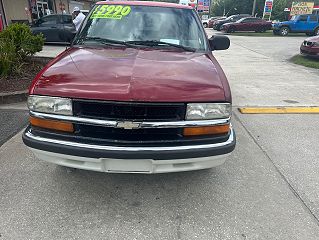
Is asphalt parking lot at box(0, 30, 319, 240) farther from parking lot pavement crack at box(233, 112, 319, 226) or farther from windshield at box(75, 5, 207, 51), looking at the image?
windshield at box(75, 5, 207, 51)

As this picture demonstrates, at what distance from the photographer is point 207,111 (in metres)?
2.32

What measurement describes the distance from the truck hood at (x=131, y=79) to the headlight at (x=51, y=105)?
47 millimetres

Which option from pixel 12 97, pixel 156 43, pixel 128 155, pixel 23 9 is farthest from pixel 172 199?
pixel 23 9

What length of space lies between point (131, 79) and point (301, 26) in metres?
26.0

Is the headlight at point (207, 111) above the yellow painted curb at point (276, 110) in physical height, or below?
above

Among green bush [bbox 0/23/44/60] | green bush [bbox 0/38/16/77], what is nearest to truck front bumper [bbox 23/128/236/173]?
green bush [bbox 0/38/16/77]

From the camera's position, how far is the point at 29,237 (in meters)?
2.22

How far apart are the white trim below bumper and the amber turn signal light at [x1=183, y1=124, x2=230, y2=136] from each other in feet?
0.68

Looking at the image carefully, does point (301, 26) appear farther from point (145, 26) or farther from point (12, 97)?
point (12, 97)

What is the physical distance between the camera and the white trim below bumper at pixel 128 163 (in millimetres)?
2247

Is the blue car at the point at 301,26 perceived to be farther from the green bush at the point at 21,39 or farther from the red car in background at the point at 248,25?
the green bush at the point at 21,39

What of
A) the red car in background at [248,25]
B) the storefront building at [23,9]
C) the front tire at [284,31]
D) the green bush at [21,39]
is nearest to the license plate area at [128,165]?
the green bush at [21,39]

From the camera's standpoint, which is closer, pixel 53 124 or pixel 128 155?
pixel 128 155

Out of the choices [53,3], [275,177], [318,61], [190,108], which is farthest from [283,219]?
[53,3]
